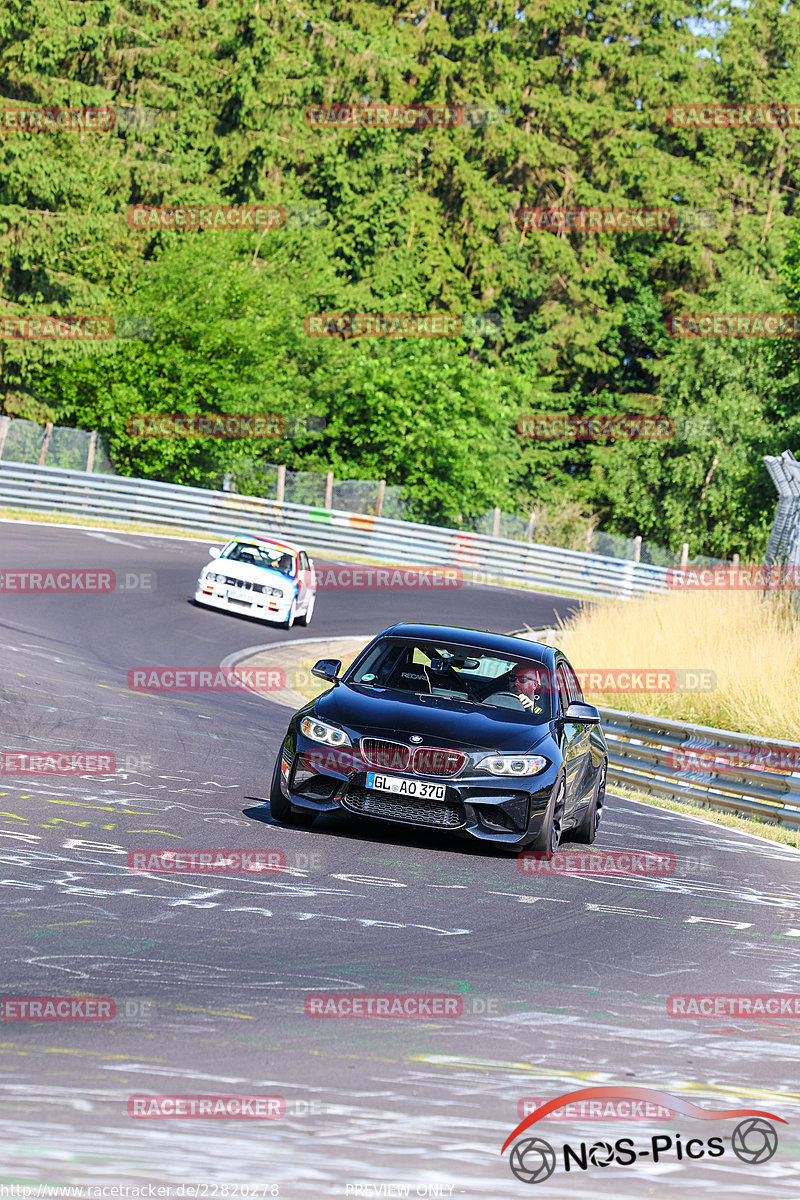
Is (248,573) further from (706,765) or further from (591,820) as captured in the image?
(591,820)

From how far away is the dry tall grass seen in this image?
58.6 ft

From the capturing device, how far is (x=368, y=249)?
211 feet

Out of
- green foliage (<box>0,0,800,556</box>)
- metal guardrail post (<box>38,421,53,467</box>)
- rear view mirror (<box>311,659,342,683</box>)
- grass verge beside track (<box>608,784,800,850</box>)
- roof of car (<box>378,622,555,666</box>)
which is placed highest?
green foliage (<box>0,0,800,556</box>)

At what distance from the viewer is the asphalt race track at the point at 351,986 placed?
432 cm

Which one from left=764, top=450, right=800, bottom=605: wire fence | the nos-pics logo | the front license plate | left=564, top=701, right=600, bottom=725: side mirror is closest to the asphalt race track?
the nos-pics logo

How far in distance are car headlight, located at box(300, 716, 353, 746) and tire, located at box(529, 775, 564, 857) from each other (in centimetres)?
141

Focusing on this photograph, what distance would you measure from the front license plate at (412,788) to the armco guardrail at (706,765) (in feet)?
19.7

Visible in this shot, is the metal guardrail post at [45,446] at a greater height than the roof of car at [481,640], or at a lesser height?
greater

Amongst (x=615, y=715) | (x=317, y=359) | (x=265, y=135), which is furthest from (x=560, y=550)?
(x=615, y=715)

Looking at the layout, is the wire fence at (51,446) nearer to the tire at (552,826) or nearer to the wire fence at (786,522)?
the wire fence at (786,522)

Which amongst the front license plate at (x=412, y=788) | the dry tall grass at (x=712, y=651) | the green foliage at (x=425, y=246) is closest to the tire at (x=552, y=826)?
the front license plate at (x=412, y=788)

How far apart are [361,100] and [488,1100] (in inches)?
2370

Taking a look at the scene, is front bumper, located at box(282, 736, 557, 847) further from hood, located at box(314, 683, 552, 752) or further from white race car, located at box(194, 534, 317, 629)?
white race car, located at box(194, 534, 317, 629)

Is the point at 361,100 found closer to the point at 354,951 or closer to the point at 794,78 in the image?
the point at 794,78
